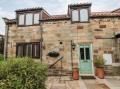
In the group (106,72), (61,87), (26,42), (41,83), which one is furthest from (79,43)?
(41,83)

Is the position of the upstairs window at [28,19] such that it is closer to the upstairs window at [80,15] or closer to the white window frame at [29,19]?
the white window frame at [29,19]

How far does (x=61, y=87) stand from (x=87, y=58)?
204 inches

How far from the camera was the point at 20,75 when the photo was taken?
7.40 meters

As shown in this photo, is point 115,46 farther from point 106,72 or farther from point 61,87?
point 61,87

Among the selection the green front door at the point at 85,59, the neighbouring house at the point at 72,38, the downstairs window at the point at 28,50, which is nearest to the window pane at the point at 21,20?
the neighbouring house at the point at 72,38

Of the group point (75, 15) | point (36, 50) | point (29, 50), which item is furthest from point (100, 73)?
point (29, 50)

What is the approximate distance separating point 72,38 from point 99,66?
3.06 meters

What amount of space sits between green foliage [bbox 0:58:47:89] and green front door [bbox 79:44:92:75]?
24.9ft

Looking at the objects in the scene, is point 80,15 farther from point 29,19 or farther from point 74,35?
point 29,19

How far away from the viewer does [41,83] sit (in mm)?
7758

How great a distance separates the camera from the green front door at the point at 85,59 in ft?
49.0

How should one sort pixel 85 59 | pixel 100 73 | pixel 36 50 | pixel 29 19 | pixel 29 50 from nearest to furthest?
pixel 100 73 < pixel 85 59 < pixel 36 50 < pixel 29 50 < pixel 29 19

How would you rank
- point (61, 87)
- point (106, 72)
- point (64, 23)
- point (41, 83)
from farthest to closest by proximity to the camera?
point (64, 23)
point (106, 72)
point (61, 87)
point (41, 83)

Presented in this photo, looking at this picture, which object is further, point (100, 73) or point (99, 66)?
point (99, 66)
